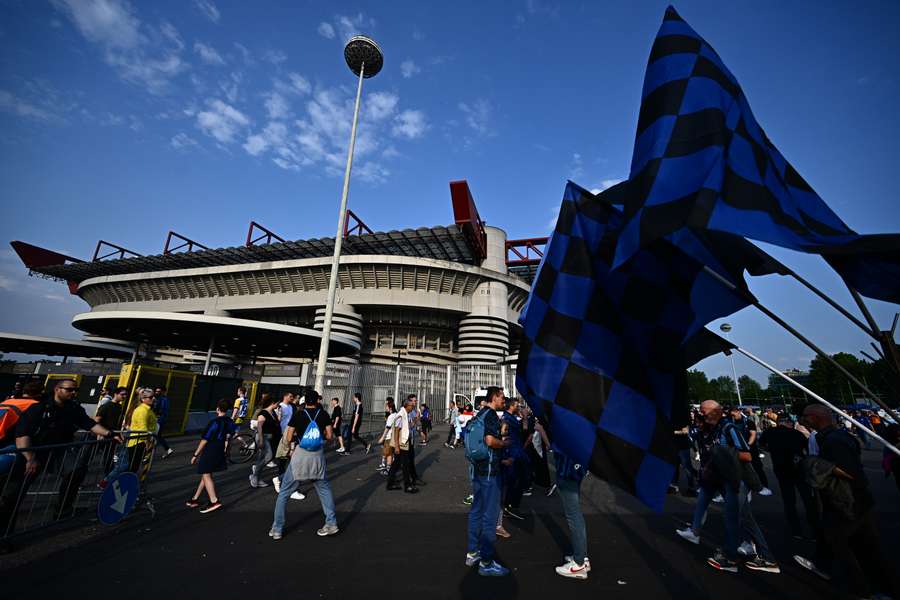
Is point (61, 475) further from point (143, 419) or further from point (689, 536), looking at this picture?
point (689, 536)

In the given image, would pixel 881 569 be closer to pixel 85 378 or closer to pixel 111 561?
pixel 111 561

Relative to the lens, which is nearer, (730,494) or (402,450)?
(730,494)

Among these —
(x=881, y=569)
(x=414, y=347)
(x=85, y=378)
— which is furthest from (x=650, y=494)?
(x=414, y=347)

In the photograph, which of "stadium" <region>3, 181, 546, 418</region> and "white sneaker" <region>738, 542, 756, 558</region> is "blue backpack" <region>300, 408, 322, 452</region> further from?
"stadium" <region>3, 181, 546, 418</region>

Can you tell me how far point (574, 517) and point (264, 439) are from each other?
257 inches

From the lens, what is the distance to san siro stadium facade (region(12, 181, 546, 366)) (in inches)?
1270

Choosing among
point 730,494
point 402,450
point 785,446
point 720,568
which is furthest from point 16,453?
point 785,446

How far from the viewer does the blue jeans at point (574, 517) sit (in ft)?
12.8

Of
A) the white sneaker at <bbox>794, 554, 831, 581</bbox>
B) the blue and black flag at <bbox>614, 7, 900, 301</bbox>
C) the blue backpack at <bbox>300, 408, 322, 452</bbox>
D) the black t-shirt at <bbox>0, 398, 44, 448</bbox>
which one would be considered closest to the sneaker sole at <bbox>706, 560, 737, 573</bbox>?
the white sneaker at <bbox>794, 554, 831, 581</bbox>

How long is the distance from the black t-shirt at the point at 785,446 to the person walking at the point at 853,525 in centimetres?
231

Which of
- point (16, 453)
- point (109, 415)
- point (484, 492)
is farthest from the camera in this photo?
point (109, 415)

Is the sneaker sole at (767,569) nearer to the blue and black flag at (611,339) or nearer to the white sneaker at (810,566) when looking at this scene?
the white sneaker at (810,566)

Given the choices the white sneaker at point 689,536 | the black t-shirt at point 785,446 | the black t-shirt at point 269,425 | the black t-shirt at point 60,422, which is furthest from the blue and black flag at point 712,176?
the black t-shirt at point 269,425

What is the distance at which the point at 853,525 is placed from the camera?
3393 millimetres
